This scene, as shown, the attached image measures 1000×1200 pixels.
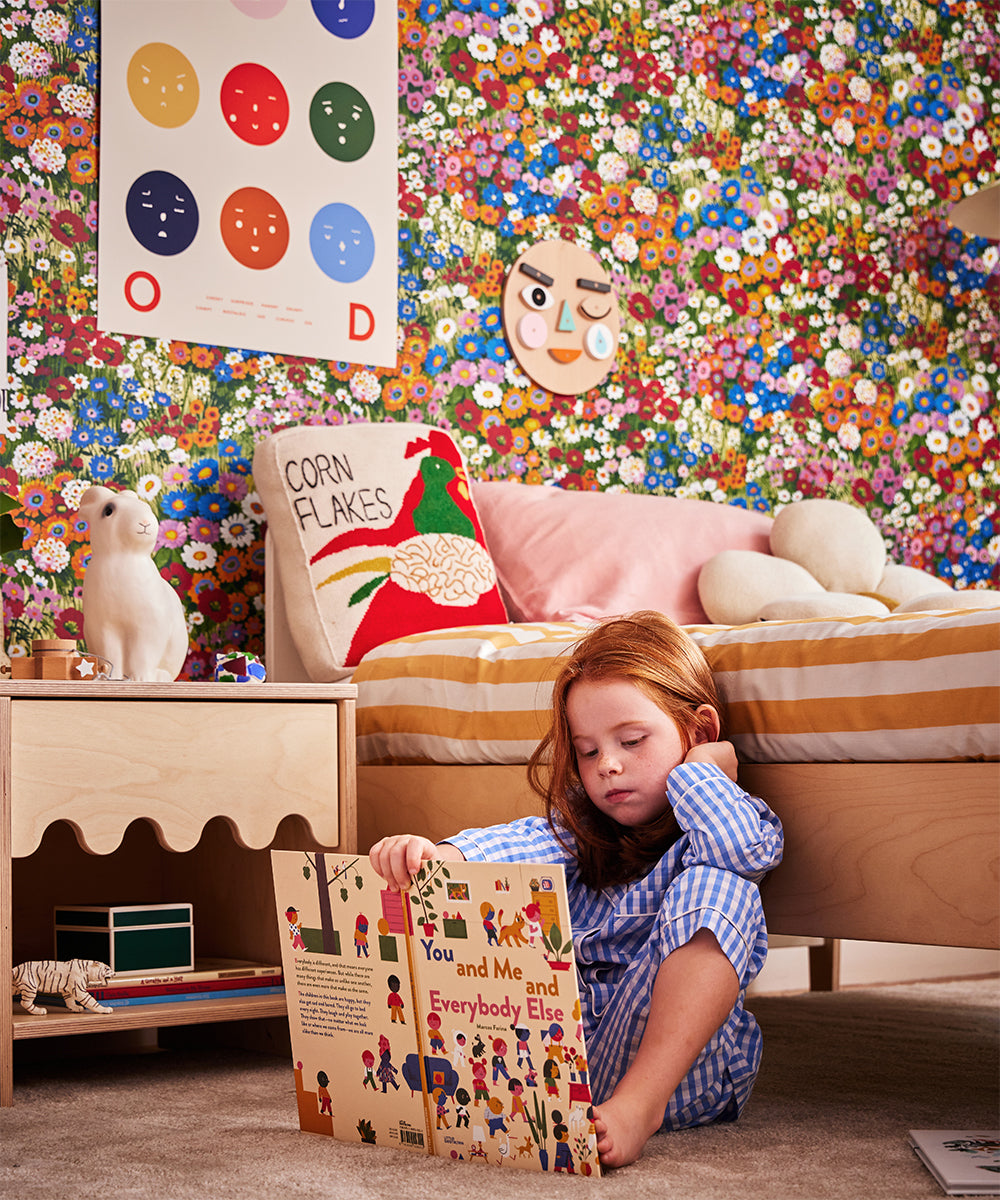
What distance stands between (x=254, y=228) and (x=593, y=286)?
2.25ft

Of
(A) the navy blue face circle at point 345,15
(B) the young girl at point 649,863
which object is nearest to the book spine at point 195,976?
(B) the young girl at point 649,863

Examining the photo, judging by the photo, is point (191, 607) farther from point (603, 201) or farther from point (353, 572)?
point (603, 201)

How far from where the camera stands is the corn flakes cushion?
2014mm

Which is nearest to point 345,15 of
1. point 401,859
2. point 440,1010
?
point 401,859

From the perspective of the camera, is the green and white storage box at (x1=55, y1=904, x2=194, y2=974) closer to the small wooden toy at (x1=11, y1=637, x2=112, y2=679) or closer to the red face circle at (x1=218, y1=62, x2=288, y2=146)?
the small wooden toy at (x1=11, y1=637, x2=112, y2=679)

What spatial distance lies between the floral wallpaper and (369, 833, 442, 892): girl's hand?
1.06 metres

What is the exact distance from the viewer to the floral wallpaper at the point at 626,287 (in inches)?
81.2

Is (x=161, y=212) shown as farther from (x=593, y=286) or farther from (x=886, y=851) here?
(x=886, y=851)

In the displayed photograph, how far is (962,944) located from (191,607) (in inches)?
53.3

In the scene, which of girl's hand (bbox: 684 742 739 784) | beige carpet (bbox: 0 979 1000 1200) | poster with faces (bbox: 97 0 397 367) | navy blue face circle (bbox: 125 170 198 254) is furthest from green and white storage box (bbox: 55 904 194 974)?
navy blue face circle (bbox: 125 170 198 254)

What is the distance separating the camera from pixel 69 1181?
1.05 m

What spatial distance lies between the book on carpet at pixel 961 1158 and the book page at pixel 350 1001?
0.41 m

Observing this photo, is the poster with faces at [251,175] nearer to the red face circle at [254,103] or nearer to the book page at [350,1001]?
the red face circle at [254,103]

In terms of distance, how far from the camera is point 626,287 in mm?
2645
